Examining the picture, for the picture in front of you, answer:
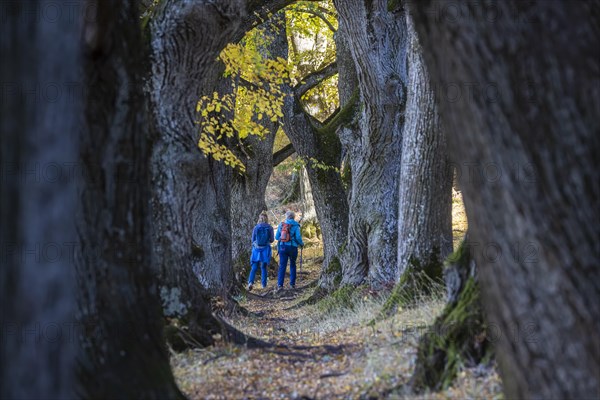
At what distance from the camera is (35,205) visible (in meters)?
2.41

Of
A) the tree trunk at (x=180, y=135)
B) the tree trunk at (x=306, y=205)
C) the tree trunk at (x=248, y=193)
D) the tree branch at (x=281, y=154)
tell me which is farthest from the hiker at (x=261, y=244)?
the tree trunk at (x=180, y=135)

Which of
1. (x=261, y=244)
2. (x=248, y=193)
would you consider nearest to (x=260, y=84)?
(x=261, y=244)

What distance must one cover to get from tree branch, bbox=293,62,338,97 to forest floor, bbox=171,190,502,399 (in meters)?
9.44

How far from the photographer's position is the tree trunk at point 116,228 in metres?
3.91

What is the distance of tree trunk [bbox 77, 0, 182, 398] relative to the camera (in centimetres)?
391

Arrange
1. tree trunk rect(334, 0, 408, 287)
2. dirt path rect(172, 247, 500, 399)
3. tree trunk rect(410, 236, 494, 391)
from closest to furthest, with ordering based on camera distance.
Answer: tree trunk rect(410, 236, 494, 391), dirt path rect(172, 247, 500, 399), tree trunk rect(334, 0, 408, 287)

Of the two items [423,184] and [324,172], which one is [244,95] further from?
[423,184]

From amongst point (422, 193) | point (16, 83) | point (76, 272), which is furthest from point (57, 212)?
point (422, 193)

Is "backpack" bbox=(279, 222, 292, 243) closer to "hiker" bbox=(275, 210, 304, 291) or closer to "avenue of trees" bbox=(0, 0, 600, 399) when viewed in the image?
"hiker" bbox=(275, 210, 304, 291)

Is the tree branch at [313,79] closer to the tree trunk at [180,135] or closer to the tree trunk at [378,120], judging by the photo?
the tree trunk at [378,120]

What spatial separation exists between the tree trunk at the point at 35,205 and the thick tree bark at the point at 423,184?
620cm

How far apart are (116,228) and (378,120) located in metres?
7.26

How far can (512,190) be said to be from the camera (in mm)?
3111

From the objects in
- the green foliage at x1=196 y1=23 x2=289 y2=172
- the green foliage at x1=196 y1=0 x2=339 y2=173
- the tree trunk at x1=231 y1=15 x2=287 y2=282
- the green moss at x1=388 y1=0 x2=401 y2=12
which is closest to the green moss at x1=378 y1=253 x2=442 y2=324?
the green foliage at x1=196 y1=0 x2=339 y2=173
